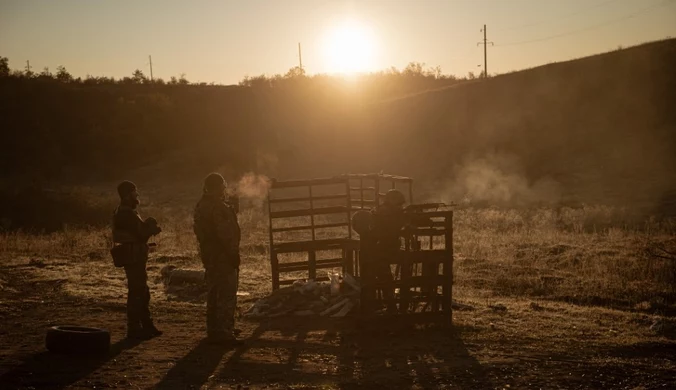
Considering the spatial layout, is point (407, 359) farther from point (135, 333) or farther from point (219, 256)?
point (135, 333)

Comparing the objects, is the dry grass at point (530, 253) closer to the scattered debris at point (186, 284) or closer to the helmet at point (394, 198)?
the scattered debris at point (186, 284)

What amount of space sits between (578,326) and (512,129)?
34224 mm

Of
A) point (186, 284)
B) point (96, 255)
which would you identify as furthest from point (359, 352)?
point (96, 255)

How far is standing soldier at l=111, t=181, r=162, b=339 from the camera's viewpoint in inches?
398

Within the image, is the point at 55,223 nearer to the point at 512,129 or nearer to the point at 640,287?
the point at 640,287

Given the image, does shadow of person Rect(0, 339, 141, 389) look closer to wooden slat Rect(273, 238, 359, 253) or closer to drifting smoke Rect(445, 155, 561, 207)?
wooden slat Rect(273, 238, 359, 253)

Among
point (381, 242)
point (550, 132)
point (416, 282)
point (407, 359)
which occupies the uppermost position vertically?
point (550, 132)

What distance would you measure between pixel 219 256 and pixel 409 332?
294 cm

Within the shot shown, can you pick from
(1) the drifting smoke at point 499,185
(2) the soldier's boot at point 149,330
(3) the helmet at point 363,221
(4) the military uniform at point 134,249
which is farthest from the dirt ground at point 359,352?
(1) the drifting smoke at point 499,185

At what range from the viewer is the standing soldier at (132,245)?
398 inches

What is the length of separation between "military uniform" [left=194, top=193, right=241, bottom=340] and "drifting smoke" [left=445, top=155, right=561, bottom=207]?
23.2 m

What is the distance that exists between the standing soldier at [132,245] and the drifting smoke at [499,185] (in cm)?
2322

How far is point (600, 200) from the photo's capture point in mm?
31047

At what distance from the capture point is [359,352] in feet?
31.4
